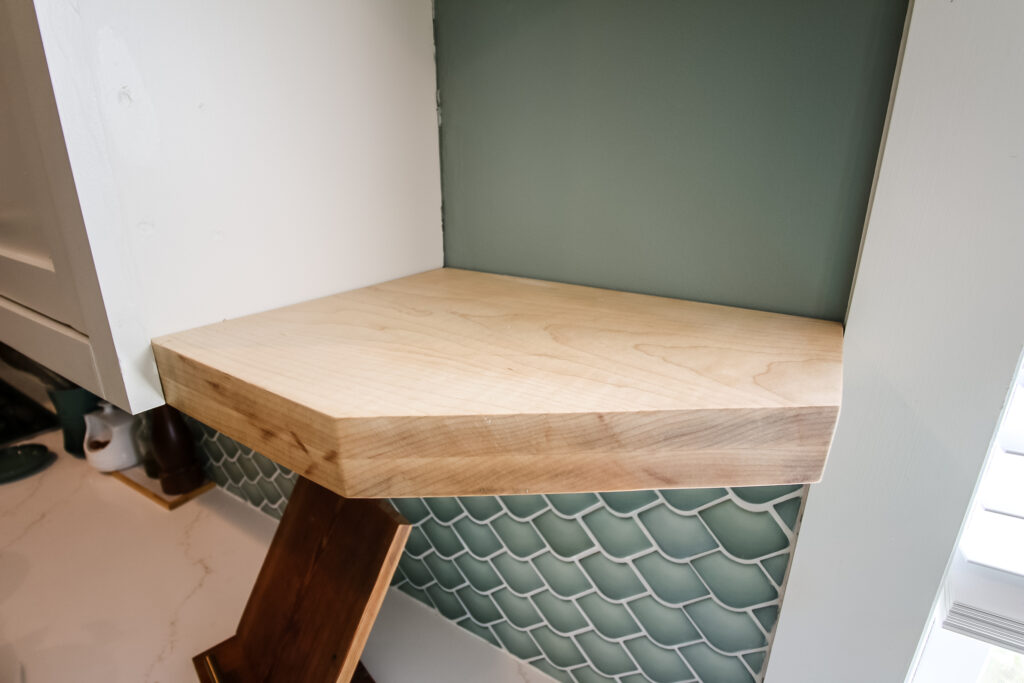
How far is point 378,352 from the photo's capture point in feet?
1.30

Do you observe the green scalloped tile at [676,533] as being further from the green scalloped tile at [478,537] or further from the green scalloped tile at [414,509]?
the green scalloped tile at [414,509]

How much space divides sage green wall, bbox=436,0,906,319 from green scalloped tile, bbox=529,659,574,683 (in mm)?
550

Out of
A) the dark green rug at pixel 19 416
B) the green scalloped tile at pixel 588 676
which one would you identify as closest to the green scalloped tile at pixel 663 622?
the green scalloped tile at pixel 588 676

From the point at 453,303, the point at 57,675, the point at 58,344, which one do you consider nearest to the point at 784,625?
the point at 453,303

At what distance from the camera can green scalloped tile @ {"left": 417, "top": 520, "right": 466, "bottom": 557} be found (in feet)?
2.59

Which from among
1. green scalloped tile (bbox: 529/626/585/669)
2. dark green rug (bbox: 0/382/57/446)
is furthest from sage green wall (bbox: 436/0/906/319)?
dark green rug (bbox: 0/382/57/446)

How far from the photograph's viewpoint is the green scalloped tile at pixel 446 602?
2.69 ft

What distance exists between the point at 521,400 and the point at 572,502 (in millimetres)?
384

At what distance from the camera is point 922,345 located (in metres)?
0.42

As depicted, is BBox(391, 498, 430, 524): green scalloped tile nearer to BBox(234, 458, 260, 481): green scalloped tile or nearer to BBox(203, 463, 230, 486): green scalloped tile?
BBox(234, 458, 260, 481): green scalloped tile

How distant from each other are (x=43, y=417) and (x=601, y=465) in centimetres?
150

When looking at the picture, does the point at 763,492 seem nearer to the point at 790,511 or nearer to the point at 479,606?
the point at 790,511

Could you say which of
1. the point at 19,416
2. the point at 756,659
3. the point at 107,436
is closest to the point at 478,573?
the point at 756,659

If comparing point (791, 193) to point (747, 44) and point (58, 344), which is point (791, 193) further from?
point (58, 344)
